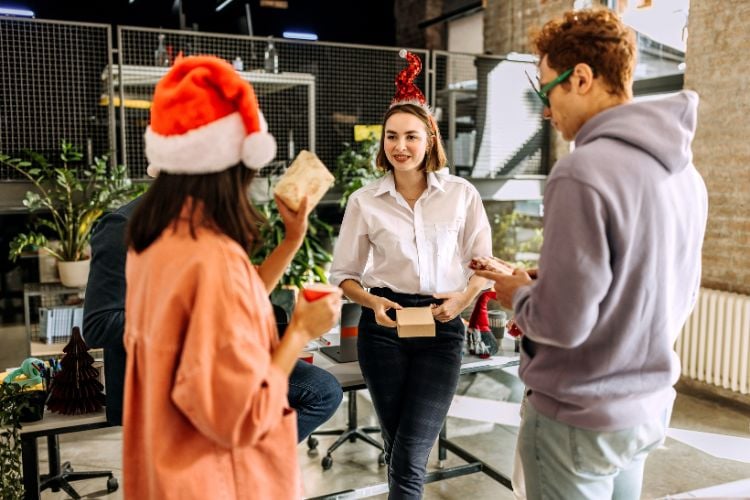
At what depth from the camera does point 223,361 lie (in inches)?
43.3

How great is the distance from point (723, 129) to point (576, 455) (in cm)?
374

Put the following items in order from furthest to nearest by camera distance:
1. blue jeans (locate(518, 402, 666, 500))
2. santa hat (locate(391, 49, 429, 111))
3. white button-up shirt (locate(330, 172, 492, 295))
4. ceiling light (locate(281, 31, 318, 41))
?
ceiling light (locate(281, 31, 318, 41))
santa hat (locate(391, 49, 429, 111))
white button-up shirt (locate(330, 172, 492, 295))
blue jeans (locate(518, 402, 666, 500))

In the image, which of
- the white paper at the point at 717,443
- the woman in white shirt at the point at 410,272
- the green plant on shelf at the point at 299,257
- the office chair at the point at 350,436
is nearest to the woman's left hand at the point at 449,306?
the woman in white shirt at the point at 410,272

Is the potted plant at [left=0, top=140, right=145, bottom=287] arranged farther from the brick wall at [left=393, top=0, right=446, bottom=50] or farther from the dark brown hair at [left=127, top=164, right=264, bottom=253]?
the brick wall at [left=393, top=0, right=446, bottom=50]

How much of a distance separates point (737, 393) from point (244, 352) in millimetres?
4216

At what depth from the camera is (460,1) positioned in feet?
24.3

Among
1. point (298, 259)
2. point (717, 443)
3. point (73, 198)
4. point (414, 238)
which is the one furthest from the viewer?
point (298, 259)

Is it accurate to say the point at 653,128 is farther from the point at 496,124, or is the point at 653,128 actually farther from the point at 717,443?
the point at 496,124

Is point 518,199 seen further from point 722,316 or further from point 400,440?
point 400,440

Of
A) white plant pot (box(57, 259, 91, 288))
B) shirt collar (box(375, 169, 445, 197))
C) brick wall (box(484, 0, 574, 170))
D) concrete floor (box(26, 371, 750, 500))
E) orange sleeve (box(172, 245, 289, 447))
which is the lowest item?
concrete floor (box(26, 371, 750, 500))

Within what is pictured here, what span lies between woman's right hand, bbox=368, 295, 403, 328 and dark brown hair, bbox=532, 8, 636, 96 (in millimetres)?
1045

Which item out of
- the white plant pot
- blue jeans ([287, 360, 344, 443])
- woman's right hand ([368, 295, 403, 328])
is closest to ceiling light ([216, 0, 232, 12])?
the white plant pot

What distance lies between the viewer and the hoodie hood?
1.24 meters

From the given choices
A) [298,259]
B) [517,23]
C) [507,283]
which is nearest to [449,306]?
[507,283]
